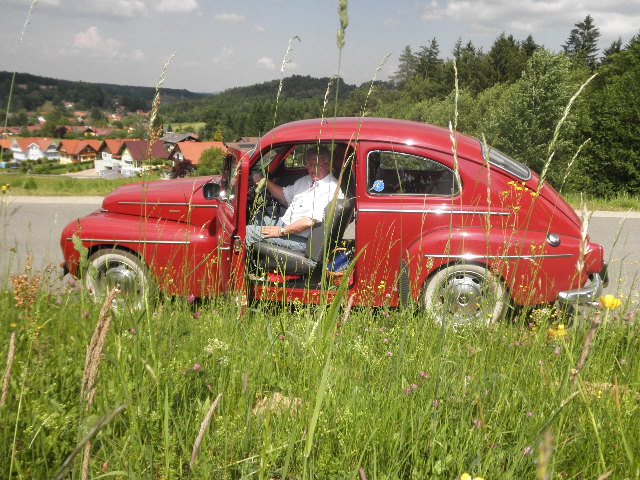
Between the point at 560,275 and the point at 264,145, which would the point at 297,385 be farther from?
the point at 560,275

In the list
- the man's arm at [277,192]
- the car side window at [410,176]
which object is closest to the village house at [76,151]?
the man's arm at [277,192]

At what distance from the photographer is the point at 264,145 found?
4.41 m

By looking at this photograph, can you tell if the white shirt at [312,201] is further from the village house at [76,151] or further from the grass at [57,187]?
the village house at [76,151]

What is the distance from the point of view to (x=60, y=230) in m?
9.18

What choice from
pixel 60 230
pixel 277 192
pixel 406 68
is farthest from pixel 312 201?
pixel 406 68

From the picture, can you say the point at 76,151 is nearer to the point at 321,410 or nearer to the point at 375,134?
the point at 375,134

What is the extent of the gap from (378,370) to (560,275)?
2.49 metres

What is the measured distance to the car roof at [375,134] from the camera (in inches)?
173

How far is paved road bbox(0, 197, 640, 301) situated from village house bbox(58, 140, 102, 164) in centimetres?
11124

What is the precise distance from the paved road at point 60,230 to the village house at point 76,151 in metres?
111

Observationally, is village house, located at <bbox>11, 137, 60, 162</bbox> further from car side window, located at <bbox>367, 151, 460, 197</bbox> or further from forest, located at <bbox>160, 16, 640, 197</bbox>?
car side window, located at <bbox>367, 151, 460, 197</bbox>

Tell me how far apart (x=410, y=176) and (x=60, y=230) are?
23.0 ft

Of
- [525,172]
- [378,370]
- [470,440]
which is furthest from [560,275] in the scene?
[470,440]

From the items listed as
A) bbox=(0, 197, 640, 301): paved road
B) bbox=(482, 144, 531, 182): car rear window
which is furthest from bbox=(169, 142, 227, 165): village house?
bbox=(482, 144, 531, 182): car rear window
